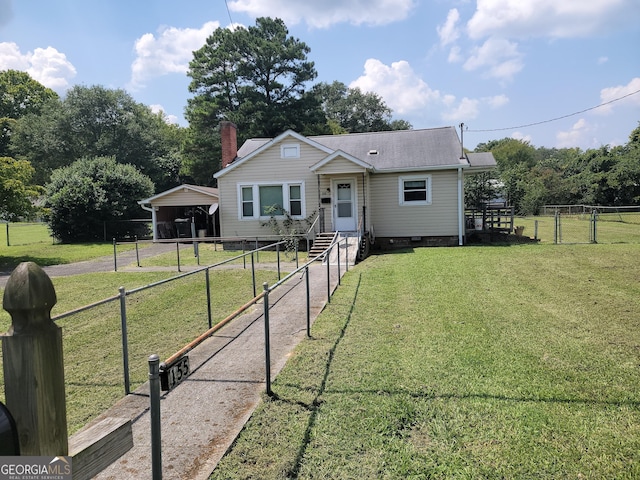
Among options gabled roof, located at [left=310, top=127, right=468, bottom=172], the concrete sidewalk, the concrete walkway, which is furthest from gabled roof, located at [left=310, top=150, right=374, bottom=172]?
the concrete sidewalk

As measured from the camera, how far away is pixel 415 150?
63.1ft

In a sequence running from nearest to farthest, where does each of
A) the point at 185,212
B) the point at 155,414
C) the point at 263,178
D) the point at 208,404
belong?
the point at 155,414 < the point at 208,404 < the point at 263,178 < the point at 185,212

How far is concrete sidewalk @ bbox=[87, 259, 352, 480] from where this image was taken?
10.6 ft

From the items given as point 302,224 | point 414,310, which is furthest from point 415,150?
point 414,310

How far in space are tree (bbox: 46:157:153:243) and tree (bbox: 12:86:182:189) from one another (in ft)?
55.5

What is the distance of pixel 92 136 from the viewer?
46.9m

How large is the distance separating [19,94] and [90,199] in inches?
1912

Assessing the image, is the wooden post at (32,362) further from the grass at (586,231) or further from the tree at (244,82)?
the tree at (244,82)

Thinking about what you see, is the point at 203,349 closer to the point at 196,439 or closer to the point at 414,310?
the point at 196,439

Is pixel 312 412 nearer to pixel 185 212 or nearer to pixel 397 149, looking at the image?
pixel 397 149

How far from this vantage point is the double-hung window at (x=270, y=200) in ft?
61.8

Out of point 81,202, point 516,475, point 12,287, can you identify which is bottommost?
point 516,475

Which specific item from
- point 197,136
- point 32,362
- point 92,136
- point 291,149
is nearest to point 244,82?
point 197,136

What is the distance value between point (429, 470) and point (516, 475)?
1.94ft
